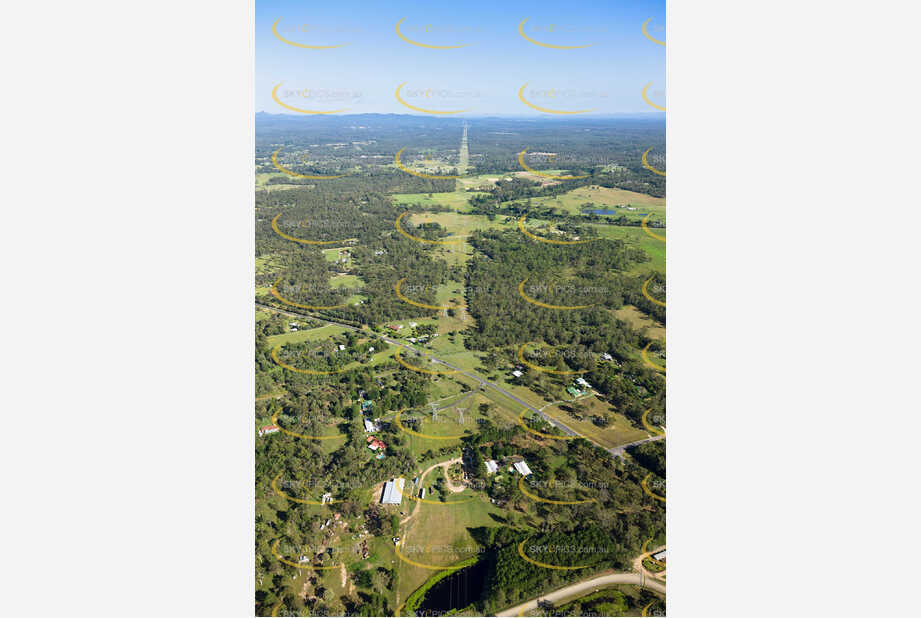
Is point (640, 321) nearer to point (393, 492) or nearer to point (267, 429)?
point (393, 492)

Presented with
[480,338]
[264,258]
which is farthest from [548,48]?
[264,258]

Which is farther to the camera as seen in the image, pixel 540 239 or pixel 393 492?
pixel 540 239

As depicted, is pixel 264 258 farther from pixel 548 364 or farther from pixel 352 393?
pixel 548 364

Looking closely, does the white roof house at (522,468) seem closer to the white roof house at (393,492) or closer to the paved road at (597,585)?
the paved road at (597,585)

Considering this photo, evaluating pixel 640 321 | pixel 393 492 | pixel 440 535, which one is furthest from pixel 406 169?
pixel 440 535

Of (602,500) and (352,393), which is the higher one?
(352,393)

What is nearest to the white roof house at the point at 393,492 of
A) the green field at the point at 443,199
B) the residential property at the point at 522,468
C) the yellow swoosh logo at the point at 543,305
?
the residential property at the point at 522,468

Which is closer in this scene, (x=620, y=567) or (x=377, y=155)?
(x=620, y=567)
